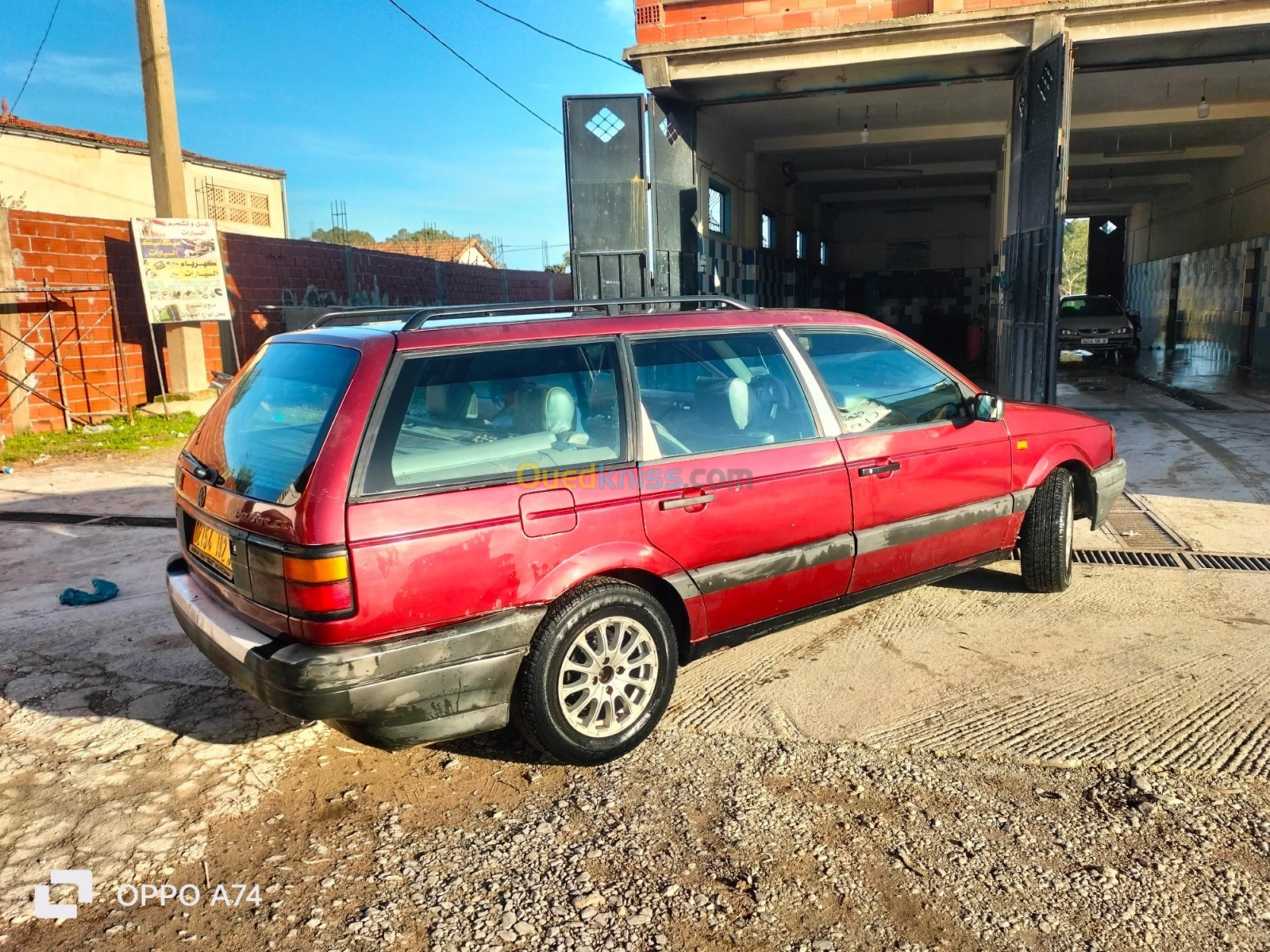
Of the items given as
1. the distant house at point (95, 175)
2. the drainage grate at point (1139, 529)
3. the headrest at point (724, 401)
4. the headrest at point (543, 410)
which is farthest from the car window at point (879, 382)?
the distant house at point (95, 175)

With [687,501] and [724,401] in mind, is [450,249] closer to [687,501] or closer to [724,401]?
[724,401]

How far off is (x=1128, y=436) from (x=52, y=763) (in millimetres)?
9630

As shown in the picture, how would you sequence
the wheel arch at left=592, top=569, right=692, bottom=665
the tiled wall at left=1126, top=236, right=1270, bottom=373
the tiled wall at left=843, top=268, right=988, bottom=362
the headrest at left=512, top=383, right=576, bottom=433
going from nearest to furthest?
1. the headrest at left=512, top=383, right=576, bottom=433
2. the wheel arch at left=592, top=569, right=692, bottom=665
3. the tiled wall at left=1126, top=236, right=1270, bottom=373
4. the tiled wall at left=843, top=268, right=988, bottom=362

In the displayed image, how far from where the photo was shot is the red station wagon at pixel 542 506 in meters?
2.70

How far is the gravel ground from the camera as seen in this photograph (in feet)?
7.66

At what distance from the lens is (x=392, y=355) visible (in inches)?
114

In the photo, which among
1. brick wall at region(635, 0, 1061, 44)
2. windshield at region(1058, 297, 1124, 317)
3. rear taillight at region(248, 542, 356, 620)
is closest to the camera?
rear taillight at region(248, 542, 356, 620)

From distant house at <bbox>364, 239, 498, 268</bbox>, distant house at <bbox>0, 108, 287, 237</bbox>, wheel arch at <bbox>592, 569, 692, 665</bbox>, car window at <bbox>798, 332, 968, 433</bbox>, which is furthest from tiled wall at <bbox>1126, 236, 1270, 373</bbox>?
distant house at <bbox>364, 239, 498, 268</bbox>

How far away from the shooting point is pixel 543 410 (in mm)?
3137

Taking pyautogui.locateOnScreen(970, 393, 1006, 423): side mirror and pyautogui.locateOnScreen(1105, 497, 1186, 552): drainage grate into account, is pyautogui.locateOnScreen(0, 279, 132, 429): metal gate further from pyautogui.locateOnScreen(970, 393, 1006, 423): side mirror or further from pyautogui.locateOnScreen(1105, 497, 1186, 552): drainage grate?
pyautogui.locateOnScreen(1105, 497, 1186, 552): drainage grate

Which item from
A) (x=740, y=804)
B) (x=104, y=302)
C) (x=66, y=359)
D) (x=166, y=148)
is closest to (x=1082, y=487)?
(x=740, y=804)

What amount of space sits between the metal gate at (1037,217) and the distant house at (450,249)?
31397 mm

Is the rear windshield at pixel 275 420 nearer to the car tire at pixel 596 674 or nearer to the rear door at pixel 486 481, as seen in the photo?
the rear door at pixel 486 481

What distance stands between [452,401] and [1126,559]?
4351 millimetres
